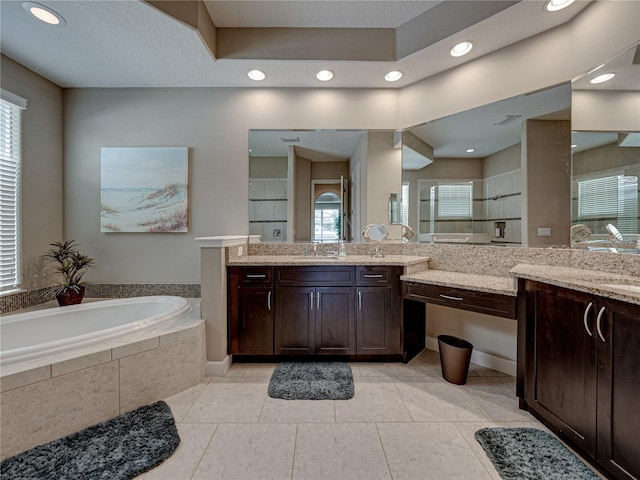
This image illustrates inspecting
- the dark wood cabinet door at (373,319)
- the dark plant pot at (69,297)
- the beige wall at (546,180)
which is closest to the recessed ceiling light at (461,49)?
the beige wall at (546,180)

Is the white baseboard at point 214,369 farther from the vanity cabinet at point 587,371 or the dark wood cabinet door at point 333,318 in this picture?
the vanity cabinet at point 587,371

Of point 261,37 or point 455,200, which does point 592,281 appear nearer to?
point 455,200

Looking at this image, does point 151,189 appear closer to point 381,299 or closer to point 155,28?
point 155,28

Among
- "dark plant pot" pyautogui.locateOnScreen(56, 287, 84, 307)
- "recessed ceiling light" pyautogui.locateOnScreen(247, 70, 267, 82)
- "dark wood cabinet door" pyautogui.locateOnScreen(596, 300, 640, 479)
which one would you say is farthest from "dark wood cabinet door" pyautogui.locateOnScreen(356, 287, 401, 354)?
"dark plant pot" pyautogui.locateOnScreen(56, 287, 84, 307)

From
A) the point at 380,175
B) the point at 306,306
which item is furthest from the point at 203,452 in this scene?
the point at 380,175

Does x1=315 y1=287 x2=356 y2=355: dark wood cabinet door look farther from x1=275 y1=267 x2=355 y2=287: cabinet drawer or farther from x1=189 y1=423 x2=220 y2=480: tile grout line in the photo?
x1=189 y1=423 x2=220 y2=480: tile grout line

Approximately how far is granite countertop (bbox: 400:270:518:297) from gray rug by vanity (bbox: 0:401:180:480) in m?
1.94

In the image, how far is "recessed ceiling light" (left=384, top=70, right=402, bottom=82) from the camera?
2508mm

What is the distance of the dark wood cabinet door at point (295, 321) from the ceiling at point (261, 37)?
2.05m

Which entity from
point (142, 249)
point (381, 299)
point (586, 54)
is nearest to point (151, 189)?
point (142, 249)

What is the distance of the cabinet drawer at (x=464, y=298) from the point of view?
1.79 meters

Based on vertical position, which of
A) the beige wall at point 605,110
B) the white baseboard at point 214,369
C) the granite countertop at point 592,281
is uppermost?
the beige wall at point 605,110

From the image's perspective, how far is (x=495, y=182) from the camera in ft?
7.45

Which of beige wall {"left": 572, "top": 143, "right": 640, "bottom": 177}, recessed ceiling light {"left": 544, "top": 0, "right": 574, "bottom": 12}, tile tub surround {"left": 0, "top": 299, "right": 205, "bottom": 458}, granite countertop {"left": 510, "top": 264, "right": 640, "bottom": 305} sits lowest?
tile tub surround {"left": 0, "top": 299, "right": 205, "bottom": 458}
